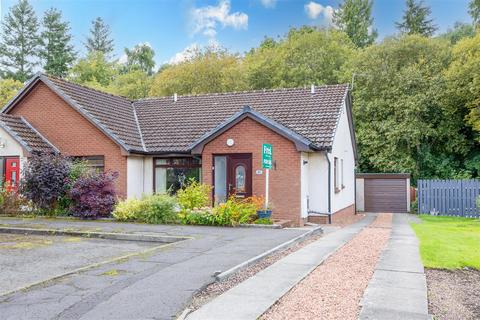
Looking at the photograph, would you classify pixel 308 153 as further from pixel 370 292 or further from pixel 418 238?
pixel 370 292

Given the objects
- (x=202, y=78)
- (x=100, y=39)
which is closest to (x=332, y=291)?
(x=202, y=78)

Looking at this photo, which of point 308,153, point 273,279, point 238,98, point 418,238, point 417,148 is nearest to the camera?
point 273,279

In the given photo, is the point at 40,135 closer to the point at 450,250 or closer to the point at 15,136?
the point at 15,136

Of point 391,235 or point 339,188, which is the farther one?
point 339,188

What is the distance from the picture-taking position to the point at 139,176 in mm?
20359

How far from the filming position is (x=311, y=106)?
2034 cm

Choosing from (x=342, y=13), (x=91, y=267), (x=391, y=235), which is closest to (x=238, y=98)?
(x=391, y=235)

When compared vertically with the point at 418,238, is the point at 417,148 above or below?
above

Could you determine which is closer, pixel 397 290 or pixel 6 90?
pixel 397 290

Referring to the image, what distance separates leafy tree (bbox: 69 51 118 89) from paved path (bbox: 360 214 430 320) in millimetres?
48565

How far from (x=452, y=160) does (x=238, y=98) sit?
1805 cm

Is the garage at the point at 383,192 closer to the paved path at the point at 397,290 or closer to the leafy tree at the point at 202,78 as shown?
the leafy tree at the point at 202,78

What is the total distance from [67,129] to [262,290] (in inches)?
631

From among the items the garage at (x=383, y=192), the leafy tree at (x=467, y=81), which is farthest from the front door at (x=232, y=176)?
the leafy tree at (x=467, y=81)
